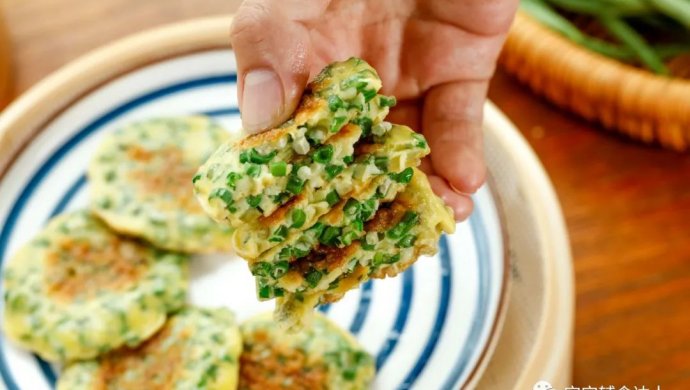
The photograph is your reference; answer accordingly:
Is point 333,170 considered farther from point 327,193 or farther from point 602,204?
point 602,204

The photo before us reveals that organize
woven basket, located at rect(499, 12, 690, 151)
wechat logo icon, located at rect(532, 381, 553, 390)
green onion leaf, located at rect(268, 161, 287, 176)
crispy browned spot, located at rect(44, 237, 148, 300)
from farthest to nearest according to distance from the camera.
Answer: woven basket, located at rect(499, 12, 690, 151), crispy browned spot, located at rect(44, 237, 148, 300), wechat logo icon, located at rect(532, 381, 553, 390), green onion leaf, located at rect(268, 161, 287, 176)

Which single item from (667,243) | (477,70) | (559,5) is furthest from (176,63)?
(667,243)

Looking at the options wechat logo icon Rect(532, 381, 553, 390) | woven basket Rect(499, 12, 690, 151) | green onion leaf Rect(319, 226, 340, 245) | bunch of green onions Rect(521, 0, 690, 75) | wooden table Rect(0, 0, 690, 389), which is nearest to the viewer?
green onion leaf Rect(319, 226, 340, 245)

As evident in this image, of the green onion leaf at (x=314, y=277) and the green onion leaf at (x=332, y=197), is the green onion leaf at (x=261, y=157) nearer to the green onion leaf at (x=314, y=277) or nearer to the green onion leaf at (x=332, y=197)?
the green onion leaf at (x=332, y=197)

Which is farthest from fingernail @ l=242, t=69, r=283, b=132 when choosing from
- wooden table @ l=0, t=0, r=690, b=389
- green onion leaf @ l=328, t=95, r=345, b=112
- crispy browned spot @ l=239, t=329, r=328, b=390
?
wooden table @ l=0, t=0, r=690, b=389

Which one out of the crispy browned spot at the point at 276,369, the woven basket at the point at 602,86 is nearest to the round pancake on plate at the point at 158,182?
the crispy browned spot at the point at 276,369

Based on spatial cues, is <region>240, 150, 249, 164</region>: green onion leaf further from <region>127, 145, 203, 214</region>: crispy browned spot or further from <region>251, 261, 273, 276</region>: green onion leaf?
<region>127, 145, 203, 214</region>: crispy browned spot

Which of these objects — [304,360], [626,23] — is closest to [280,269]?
[304,360]

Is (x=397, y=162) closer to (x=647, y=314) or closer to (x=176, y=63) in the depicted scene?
(x=647, y=314)
